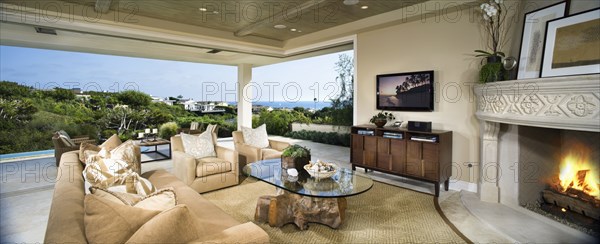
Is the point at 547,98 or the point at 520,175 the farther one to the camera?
the point at 520,175

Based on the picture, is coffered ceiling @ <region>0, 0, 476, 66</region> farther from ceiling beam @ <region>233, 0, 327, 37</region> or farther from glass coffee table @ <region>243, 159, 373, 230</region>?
glass coffee table @ <region>243, 159, 373, 230</region>

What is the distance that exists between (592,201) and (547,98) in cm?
97

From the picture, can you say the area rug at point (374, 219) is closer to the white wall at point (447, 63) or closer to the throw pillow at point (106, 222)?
the white wall at point (447, 63)

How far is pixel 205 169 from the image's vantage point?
3707mm

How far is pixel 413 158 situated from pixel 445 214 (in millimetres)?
898

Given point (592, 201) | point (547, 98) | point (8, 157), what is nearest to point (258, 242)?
point (547, 98)

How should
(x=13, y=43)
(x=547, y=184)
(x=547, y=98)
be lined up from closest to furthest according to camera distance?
(x=547, y=98) → (x=547, y=184) → (x=13, y=43)

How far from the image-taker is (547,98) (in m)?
2.44

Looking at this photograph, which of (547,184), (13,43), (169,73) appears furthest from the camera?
(169,73)

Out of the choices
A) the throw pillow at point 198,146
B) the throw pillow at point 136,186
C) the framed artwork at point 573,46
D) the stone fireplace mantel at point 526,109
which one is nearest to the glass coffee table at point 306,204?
the throw pillow at point 136,186

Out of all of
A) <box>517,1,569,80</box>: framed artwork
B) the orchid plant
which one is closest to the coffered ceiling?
the orchid plant

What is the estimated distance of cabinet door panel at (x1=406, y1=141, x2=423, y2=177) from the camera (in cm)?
375

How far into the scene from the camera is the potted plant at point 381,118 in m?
4.31

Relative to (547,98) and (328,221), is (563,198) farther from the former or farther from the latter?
(328,221)
